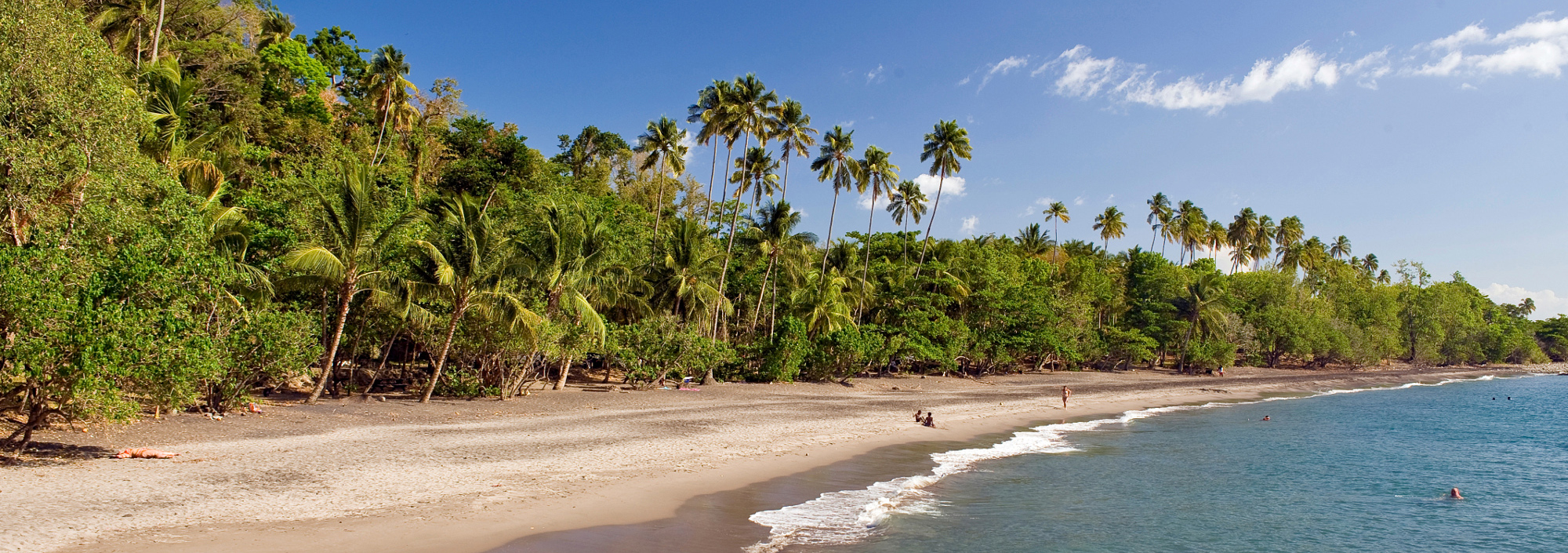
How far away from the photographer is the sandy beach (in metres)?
9.74

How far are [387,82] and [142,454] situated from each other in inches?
1158

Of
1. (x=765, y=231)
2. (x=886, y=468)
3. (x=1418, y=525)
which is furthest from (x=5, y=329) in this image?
(x=765, y=231)

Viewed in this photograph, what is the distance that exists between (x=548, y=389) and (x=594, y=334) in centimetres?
428

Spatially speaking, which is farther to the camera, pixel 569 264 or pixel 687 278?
pixel 687 278

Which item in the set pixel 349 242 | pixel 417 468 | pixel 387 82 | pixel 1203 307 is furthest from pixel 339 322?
pixel 1203 307

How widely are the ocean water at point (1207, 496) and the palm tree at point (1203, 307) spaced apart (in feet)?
87.7

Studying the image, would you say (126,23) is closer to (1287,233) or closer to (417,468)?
(417,468)

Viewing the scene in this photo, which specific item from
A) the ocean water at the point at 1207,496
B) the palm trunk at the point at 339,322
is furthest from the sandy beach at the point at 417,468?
the ocean water at the point at 1207,496

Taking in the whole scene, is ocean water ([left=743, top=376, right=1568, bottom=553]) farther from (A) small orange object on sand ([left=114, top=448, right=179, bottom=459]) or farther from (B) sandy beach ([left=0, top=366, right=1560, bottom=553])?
(A) small orange object on sand ([left=114, top=448, right=179, bottom=459])

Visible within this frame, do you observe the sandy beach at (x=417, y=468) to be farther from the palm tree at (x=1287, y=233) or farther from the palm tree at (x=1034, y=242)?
the palm tree at (x=1287, y=233)

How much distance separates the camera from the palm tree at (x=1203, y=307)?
58.9 m

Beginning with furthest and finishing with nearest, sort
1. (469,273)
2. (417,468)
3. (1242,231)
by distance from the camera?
(1242,231), (469,273), (417,468)

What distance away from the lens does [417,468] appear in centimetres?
1407

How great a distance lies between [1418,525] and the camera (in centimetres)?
1570
